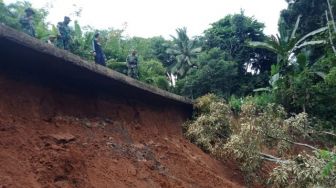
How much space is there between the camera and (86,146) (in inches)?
248

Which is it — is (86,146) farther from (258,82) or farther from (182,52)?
(182,52)

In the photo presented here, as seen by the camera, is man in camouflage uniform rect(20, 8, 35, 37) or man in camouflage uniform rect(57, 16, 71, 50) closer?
man in camouflage uniform rect(20, 8, 35, 37)

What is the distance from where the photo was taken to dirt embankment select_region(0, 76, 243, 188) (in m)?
5.21

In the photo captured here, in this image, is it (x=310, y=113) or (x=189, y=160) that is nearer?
(x=189, y=160)

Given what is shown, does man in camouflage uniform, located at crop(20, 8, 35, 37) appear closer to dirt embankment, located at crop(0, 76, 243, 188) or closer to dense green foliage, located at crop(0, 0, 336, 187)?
A: dirt embankment, located at crop(0, 76, 243, 188)

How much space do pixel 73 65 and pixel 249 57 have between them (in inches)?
768

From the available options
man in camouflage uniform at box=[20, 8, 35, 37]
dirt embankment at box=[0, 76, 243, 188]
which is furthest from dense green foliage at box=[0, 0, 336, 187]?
man in camouflage uniform at box=[20, 8, 35, 37]

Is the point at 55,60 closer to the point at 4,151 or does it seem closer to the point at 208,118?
the point at 4,151

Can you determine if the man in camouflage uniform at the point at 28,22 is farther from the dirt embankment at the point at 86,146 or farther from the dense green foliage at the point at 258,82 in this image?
the dense green foliage at the point at 258,82

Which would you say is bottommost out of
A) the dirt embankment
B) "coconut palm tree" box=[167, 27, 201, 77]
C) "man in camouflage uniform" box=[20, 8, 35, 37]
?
the dirt embankment

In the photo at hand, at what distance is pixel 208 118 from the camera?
10.5m

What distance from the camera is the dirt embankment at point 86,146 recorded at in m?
5.21

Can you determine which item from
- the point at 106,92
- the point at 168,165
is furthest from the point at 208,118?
the point at 106,92

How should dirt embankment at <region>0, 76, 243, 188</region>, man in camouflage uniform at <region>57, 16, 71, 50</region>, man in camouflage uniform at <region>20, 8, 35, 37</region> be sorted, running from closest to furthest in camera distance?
1. dirt embankment at <region>0, 76, 243, 188</region>
2. man in camouflage uniform at <region>20, 8, 35, 37</region>
3. man in camouflage uniform at <region>57, 16, 71, 50</region>
